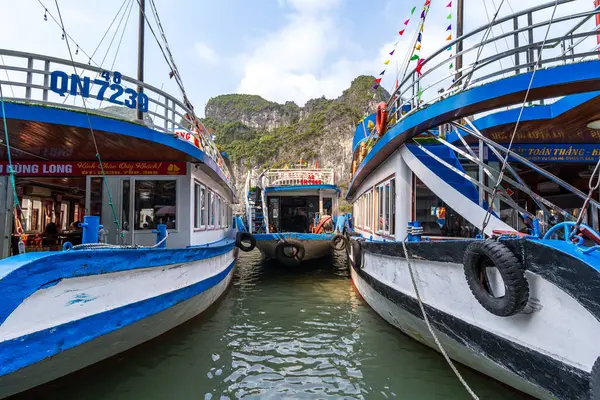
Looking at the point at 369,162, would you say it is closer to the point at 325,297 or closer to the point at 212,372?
the point at 325,297

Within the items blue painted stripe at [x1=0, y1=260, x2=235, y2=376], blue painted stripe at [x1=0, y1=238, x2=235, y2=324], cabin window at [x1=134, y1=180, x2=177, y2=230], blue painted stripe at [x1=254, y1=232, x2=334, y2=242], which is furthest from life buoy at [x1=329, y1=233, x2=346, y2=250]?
blue painted stripe at [x1=0, y1=238, x2=235, y2=324]

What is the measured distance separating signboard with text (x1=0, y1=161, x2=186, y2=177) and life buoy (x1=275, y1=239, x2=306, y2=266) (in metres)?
4.97

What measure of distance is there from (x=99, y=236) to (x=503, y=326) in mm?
4421

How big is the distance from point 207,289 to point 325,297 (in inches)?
116

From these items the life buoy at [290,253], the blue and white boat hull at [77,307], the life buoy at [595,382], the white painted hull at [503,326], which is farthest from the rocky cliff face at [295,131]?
the life buoy at [595,382]

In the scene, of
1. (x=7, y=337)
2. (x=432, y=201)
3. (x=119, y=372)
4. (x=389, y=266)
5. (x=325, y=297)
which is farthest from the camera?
(x=325, y=297)

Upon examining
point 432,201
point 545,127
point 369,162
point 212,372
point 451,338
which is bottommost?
point 212,372

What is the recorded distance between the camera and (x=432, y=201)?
731cm

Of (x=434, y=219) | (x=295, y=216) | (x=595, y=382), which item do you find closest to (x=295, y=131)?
(x=295, y=216)

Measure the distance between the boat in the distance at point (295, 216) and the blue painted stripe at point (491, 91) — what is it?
6045 millimetres

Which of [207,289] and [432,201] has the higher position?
[432,201]

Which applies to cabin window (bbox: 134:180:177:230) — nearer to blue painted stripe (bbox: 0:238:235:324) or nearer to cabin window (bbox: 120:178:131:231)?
cabin window (bbox: 120:178:131:231)

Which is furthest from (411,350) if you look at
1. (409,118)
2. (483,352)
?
(409,118)

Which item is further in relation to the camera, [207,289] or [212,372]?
[207,289]
